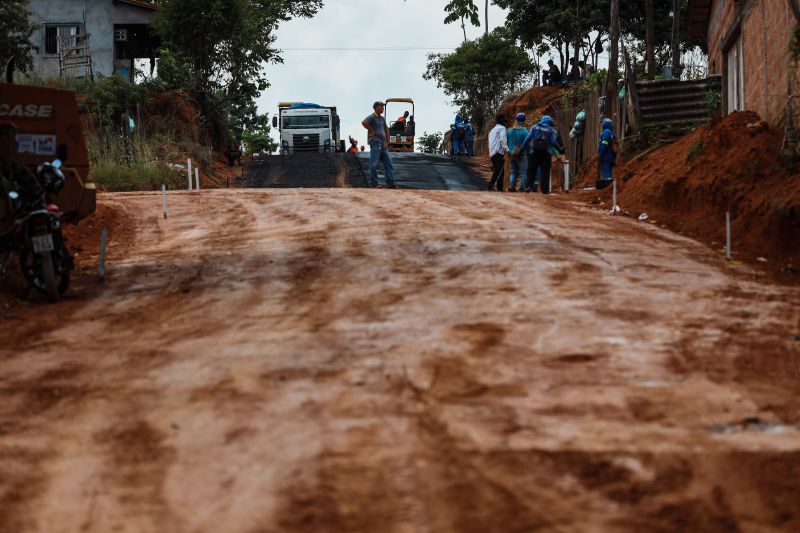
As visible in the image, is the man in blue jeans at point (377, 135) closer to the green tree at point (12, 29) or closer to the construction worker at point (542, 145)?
the construction worker at point (542, 145)

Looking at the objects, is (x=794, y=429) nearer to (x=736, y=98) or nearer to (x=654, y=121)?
(x=736, y=98)

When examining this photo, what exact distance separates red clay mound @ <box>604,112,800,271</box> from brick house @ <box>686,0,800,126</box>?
56 cm

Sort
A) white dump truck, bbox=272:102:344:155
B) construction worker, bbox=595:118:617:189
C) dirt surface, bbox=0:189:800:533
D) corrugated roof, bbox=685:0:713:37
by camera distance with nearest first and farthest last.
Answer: dirt surface, bbox=0:189:800:533
construction worker, bbox=595:118:617:189
corrugated roof, bbox=685:0:713:37
white dump truck, bbox=272:102:344:155

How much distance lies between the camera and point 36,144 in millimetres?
12875

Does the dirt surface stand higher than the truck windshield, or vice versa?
the truck windshield

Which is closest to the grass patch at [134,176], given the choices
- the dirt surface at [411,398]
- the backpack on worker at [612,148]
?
the backpack on worker at [612,148]

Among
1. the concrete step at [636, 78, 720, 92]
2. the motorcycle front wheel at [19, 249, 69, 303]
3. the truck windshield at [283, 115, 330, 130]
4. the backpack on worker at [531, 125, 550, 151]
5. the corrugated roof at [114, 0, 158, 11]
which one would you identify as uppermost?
the corrugated roof at [114, 0, 158, 11]

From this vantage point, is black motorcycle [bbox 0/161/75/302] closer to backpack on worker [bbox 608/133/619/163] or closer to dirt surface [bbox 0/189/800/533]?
dirt surface [bbox 0/189/800/533]

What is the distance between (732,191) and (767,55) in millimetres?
3291

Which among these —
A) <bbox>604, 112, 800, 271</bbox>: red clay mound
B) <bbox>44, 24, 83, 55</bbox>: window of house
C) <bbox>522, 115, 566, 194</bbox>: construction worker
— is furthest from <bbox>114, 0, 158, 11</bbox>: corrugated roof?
<bbox>604, 112, 800, 271</bbox>: red clay mound

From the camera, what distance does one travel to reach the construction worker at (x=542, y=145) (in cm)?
2267

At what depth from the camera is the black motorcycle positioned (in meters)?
10.9

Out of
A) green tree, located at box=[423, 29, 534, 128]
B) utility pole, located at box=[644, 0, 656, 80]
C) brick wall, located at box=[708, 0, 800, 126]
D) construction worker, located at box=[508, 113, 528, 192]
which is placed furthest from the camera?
green tree, located at box=[423, 29, 534, 128]

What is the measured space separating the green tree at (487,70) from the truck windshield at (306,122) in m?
11.7
